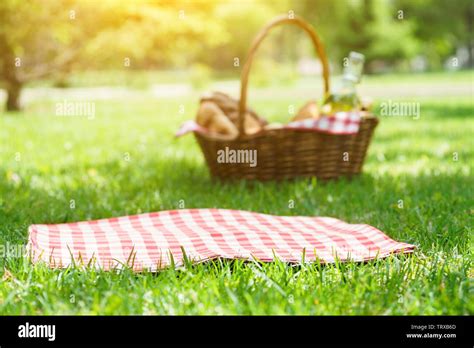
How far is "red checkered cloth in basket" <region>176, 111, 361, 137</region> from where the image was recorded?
3.91 meters

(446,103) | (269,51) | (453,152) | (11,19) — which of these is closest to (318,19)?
(446,103)

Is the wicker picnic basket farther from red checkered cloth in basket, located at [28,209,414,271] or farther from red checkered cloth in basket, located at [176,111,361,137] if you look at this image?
red checkered cloth in basket, located at [28,209,414,271]

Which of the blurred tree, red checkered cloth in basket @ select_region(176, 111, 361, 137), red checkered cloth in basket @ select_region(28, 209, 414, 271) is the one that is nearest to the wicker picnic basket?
red checkered cloth in basket @ select_region(176, 111, 361, 137)

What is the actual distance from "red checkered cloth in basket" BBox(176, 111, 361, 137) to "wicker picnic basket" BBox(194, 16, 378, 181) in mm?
34

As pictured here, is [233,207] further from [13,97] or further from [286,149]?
[13,97]

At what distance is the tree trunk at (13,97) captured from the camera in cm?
1038

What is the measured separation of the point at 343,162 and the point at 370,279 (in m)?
2.00

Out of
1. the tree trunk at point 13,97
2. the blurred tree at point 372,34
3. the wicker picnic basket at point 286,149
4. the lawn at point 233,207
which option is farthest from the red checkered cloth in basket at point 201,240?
the blurred tree at point 372,34

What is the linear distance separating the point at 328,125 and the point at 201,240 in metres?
1.48

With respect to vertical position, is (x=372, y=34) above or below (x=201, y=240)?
above

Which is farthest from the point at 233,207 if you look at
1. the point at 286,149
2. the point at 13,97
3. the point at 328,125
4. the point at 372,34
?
the point at 372,34

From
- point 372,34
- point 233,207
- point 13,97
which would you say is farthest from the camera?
point 372,34

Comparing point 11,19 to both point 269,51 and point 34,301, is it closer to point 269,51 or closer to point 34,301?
point 34,301

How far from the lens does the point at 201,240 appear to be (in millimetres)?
2729
